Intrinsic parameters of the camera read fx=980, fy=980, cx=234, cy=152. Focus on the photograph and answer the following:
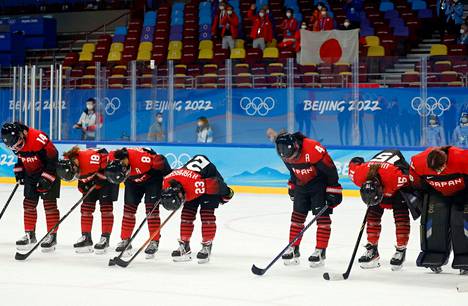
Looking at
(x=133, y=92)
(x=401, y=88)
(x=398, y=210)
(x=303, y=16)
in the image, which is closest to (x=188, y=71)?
(x=133, y=92)

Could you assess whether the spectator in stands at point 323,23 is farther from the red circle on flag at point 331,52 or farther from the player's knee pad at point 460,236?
the player's knee pad at point 460,236

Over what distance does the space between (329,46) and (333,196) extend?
31.7ft

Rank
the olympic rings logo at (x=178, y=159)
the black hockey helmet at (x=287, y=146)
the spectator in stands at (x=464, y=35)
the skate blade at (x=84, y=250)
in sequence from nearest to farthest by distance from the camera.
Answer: the black hockey helmet at (x=287, y=146) < the skate blade at (x=84, y=250) < the olympic rings logo at (x=178, y=159) < the spectator in stands at (x=464, y=35)

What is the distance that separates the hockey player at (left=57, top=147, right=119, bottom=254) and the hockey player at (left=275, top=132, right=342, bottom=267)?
165cm

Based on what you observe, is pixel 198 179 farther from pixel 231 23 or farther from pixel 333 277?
pixel 231 23

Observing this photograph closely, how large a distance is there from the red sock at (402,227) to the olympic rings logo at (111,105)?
9051mm

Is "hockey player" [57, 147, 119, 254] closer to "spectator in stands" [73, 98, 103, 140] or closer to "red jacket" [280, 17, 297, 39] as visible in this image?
"spectator in stands" [73, 98, 103, 140]

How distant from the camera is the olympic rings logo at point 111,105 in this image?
52.0 feet

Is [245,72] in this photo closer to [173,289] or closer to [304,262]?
[304,262]

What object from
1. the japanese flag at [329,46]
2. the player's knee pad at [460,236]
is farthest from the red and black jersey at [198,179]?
the japanese flag at [329,46]

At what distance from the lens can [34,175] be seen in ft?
28.0

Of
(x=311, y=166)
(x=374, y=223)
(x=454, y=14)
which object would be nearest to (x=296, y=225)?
(x=311, y=166)

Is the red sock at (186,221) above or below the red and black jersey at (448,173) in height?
below

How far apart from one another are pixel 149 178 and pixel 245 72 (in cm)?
725
